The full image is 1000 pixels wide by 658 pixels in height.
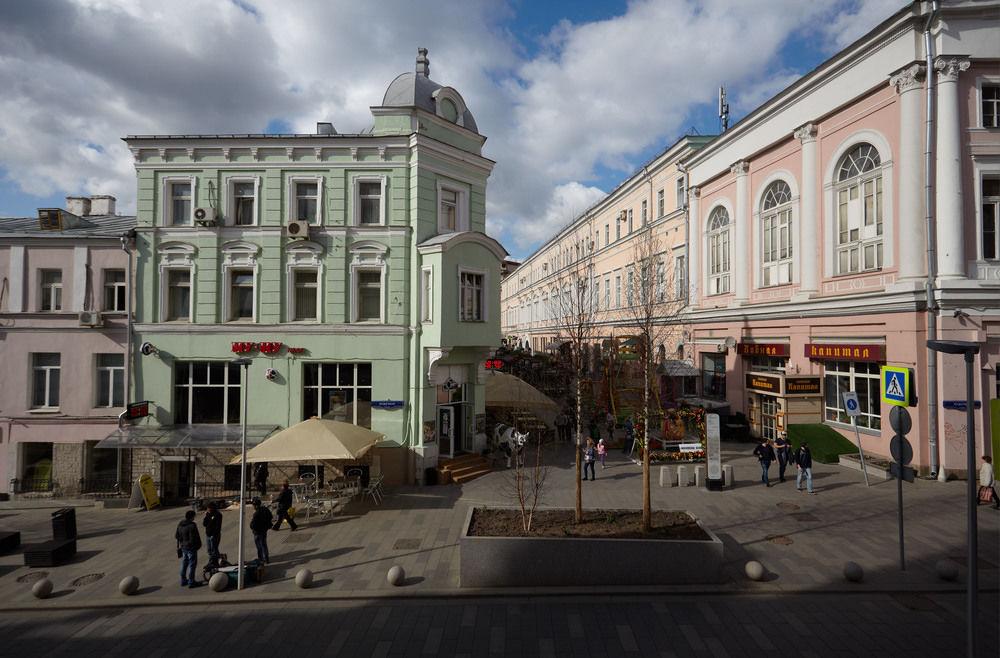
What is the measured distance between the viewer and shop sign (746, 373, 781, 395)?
69.5 ft

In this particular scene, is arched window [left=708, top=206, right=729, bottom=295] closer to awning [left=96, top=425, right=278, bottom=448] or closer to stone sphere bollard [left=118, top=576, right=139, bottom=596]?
awning [left=96, top=425, right=278, bottom=448]

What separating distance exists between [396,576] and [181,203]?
1591 cm

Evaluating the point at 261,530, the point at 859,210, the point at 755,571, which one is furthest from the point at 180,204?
the point at 859,210

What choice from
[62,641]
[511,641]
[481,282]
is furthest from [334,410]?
[511,641]

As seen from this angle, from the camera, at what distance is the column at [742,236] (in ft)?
84.0

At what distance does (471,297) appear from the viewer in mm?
19109

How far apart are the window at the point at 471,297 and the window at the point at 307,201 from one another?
586cm

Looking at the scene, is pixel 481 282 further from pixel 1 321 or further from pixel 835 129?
pixel 1 321

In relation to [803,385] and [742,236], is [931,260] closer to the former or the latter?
[803,385]

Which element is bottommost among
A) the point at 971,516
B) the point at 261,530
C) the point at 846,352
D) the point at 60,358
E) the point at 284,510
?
the point at 284,510

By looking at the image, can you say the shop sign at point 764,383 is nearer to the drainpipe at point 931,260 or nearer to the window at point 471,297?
the drainpipe at point 931,260

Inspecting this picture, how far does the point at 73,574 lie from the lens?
11289 millimetres

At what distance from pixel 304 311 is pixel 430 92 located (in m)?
9.76

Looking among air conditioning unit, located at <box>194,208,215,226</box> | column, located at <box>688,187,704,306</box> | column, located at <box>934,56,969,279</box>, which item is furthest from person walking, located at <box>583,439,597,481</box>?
column, located at <box>688,187,704,306</box>
